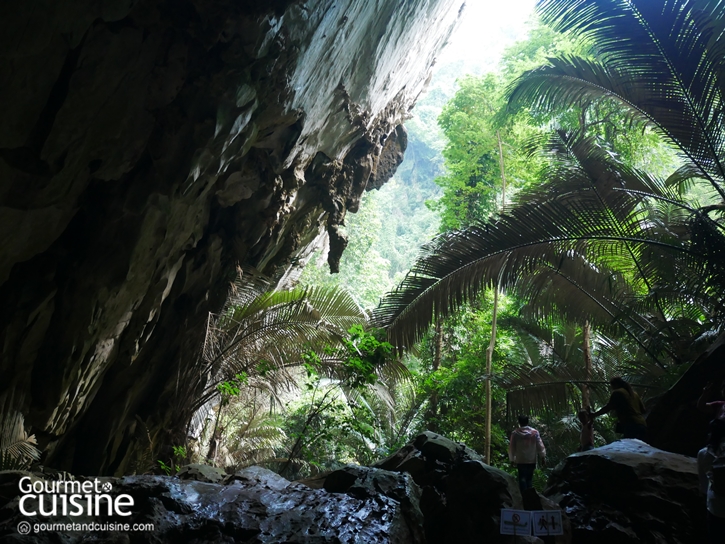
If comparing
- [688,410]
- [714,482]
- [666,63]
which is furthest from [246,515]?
[666,63]

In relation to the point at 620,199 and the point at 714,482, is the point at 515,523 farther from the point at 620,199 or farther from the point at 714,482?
the point at 620,199

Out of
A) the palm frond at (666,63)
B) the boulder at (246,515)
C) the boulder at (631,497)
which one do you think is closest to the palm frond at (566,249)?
the palm frond at (666,63)

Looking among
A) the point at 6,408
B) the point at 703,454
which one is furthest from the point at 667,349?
the point at 6,408

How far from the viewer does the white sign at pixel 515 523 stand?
3.15m

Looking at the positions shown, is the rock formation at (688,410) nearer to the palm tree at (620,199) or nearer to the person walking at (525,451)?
the palm tree at (620,199)

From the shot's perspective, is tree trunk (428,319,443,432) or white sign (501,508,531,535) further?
tree trunk (428,319,443,432)

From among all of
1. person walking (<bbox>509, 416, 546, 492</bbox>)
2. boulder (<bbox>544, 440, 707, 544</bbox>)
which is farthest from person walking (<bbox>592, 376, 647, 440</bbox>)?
person walking (<bbox>509, 416, 546, 492</bbox>)

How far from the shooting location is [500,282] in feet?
20.0

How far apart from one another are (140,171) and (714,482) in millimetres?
5044

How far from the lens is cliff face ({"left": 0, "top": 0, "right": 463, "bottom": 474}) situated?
12.5 ft

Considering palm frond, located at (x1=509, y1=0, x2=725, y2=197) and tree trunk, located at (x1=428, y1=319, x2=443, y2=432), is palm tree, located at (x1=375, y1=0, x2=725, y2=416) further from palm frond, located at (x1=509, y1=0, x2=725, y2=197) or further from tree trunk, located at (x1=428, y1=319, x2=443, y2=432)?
tree trunk, located at (x1=428, y1=319, x2=443, y2=432)

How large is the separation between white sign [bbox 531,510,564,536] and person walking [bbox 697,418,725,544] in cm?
91

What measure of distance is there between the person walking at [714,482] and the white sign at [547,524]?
0.91m

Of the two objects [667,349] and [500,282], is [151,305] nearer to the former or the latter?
[500,282]
